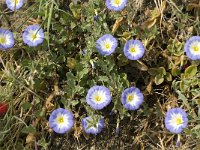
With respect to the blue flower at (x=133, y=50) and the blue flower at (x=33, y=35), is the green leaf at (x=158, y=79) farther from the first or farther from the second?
the blue flower at (x=33, y=35)

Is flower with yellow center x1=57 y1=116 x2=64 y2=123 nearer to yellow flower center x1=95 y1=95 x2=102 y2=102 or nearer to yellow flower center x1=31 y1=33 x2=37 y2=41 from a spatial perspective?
yellow flower center x1=95 y1=95 x2=102 y2=102

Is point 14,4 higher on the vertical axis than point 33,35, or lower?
higher

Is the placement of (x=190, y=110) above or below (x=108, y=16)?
below

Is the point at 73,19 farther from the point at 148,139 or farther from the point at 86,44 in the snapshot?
the point at 148,139

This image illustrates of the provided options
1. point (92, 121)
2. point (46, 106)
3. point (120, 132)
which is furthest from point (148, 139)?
point (46, 106)

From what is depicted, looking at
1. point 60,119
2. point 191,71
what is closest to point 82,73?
point 60,119

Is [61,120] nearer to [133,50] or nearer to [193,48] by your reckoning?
[133,50]
